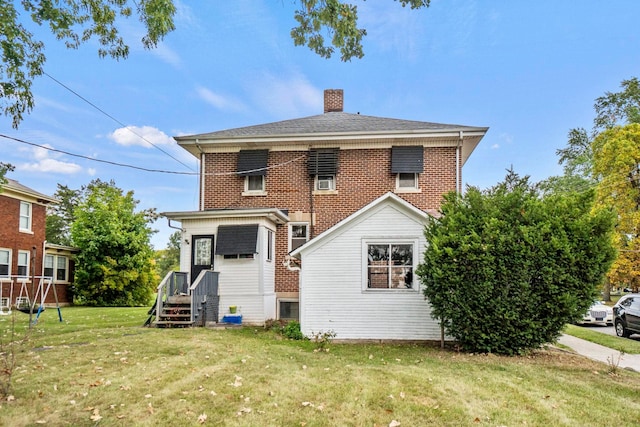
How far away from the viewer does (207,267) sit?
13.8 metres

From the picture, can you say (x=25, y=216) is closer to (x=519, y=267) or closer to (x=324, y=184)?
(x=324, y=184)

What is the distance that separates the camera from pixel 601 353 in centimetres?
1076

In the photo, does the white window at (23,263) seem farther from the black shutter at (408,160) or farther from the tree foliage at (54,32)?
the black shutter at (408,160)

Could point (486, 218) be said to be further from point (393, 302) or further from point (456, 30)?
point (456, 30)

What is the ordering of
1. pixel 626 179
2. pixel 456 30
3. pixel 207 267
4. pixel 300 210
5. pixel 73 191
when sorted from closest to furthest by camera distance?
pixel 456 30 < pixel 207 267 < pixel 300 210 < pixel 626 179 < pixel 73 191

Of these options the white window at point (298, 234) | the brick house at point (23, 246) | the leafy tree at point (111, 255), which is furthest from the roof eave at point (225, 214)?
the leafy tree at point (111, 255)

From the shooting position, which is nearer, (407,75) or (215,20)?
(215,20)

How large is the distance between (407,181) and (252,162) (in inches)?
218

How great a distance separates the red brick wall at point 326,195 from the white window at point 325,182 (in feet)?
0.59

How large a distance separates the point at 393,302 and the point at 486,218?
129 inches

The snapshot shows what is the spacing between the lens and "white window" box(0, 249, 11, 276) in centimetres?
2120

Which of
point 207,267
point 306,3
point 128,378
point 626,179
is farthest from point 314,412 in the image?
point 626,179

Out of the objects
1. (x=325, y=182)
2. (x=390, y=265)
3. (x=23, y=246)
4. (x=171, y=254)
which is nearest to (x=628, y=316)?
(x=390, y=265)

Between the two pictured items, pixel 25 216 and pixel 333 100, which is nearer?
pixel 333 100
